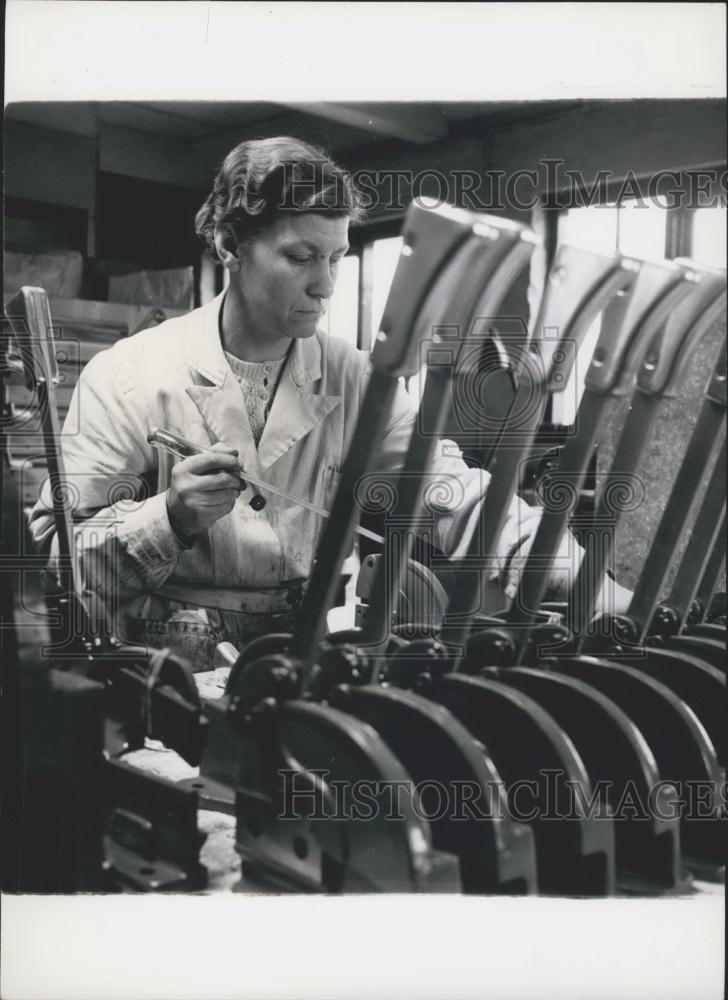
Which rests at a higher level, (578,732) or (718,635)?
(718,635)

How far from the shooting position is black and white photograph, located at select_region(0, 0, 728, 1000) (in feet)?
4.40

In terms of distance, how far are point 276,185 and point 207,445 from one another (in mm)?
371

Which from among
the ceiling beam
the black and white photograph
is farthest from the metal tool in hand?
the ceiling beam

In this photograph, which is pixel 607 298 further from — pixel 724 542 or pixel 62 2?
pixel 62 2

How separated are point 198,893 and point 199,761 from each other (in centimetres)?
19

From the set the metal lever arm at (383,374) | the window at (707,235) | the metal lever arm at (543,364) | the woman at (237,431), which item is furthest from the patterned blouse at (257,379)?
the window at (707,235)

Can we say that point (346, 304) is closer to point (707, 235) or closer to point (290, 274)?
point (290, 274)

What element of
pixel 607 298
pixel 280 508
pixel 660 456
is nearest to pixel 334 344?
pixel 280 508

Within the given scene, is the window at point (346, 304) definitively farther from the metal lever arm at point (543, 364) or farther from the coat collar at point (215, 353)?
the metal lever arm at point (543, 364)

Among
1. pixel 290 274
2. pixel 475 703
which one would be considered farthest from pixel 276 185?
pixel 475 703

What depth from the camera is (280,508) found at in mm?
1355

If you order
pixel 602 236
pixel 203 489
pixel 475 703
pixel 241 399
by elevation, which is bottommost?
pixel 475 703

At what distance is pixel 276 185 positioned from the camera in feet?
4.39

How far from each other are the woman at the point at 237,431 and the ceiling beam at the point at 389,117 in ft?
0.19
